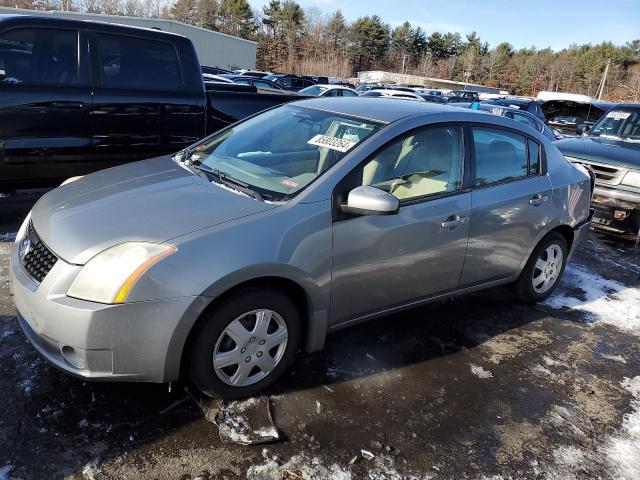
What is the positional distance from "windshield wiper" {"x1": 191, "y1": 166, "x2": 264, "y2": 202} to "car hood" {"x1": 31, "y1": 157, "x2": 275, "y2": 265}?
0.07m

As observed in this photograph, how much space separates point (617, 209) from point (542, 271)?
8.64 ft

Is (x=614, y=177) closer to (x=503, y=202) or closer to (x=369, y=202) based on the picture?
(x=503, y=202)

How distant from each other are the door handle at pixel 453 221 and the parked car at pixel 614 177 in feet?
12.7

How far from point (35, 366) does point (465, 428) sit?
2468 mm

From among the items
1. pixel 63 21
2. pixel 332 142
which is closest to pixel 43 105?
pixel 63 21

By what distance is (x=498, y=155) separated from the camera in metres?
3.92

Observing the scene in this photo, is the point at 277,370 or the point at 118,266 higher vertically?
the point at 118,266

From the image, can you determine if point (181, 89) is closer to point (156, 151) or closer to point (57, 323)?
point (156, 151)

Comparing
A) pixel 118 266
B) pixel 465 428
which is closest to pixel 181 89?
pixel 118 266

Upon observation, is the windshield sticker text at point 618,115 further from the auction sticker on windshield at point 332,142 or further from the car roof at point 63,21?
the car roof at point 63,21

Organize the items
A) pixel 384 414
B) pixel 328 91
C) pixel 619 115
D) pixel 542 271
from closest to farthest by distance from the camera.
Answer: pixel 384 414 < pixel 542 271 < pixel 619 115 < pixel 328 91

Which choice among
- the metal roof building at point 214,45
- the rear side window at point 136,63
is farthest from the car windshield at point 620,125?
the metal roof building at point 214,45

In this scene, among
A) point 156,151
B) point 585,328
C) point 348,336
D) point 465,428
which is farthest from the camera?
point 156,151

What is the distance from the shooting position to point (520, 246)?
4113 millimetres
